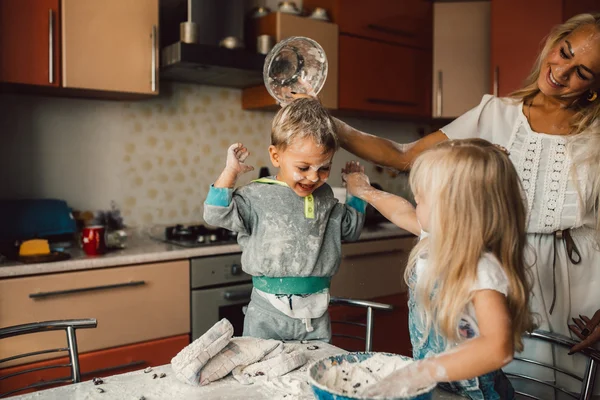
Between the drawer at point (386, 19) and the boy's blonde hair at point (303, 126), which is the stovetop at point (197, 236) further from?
the drawer at point (386, 19)

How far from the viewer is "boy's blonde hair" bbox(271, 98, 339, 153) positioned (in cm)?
127

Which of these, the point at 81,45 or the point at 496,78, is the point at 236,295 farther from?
the point at 496,78

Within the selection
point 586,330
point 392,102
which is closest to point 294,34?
point 392,102

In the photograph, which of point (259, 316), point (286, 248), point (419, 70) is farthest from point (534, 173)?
point (419, 70)

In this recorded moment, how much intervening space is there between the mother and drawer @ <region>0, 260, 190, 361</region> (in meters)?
1.07

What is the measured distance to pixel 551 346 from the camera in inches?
54.7

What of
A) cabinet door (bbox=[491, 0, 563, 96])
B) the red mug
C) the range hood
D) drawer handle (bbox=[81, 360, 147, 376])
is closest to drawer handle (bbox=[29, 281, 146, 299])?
the red mug

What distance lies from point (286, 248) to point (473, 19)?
2.55 metres

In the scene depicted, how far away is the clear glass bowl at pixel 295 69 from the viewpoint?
1.42m

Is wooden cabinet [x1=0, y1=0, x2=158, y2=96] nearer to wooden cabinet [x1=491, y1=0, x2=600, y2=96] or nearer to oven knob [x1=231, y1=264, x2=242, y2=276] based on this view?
oven knob [x1=231, y1=264, x2=242, y2=276]

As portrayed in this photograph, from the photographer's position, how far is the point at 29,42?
6.72 ft

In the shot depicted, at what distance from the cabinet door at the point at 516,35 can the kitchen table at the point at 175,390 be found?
8.20ft

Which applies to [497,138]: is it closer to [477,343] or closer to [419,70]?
[477,343]

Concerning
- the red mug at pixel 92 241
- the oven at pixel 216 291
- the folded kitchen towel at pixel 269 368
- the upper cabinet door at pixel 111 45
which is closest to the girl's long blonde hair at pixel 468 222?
the folded kitchen towel at pixel 269 368
